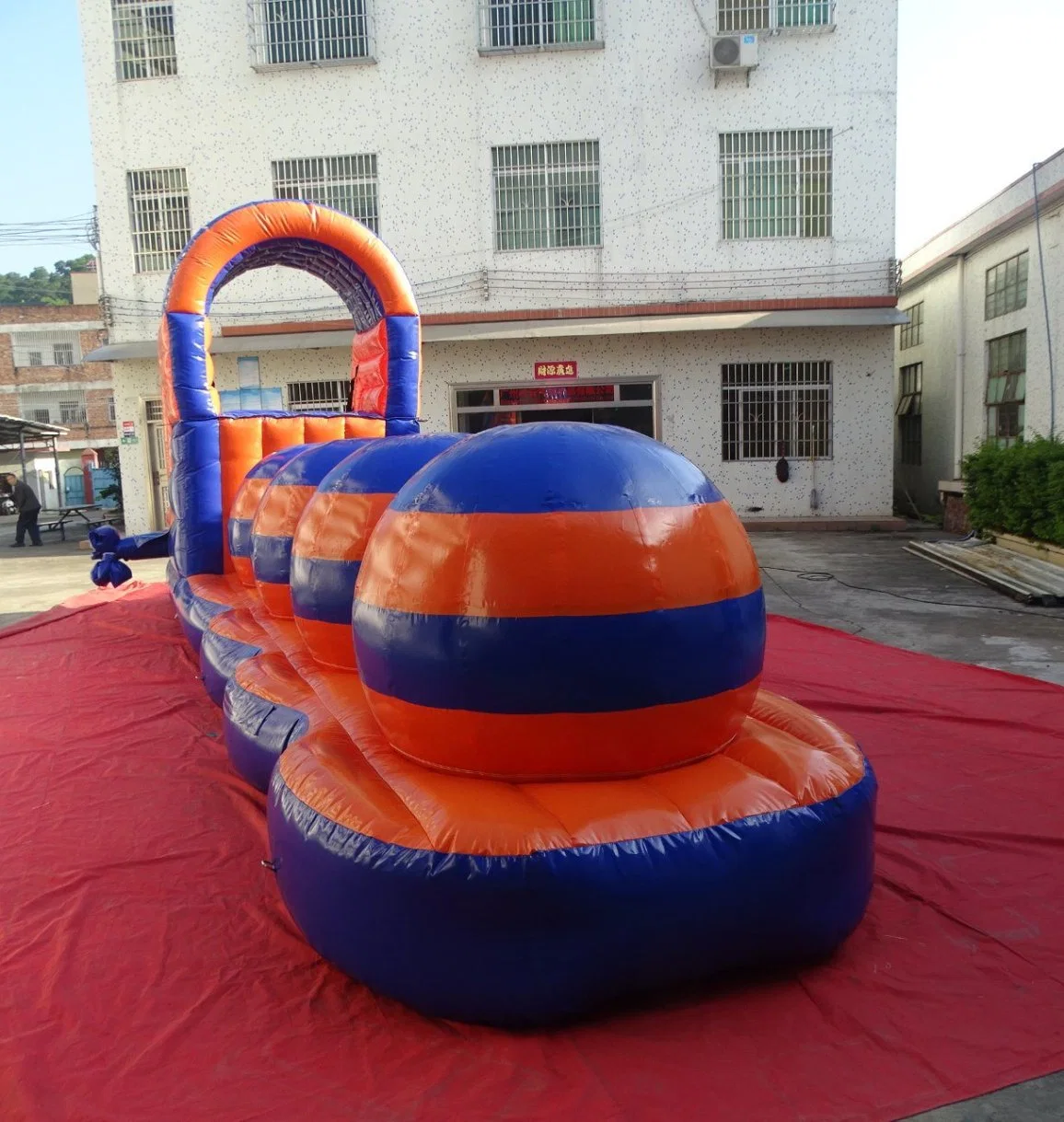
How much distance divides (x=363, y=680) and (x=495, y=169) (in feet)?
44.2

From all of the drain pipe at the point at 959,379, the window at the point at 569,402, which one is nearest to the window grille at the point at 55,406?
the window at the point at 569,402

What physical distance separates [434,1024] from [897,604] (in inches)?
261

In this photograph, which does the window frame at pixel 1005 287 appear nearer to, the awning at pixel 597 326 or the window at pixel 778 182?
the awning at pixel 597 326

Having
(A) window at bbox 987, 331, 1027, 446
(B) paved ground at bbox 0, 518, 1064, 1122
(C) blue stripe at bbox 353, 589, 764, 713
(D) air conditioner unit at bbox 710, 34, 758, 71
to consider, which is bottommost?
(B) paved ground at bbox 0, 518, 1064, 1122

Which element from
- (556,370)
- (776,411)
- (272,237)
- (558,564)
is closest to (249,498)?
(272,237)

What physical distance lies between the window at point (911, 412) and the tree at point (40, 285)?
59.5 metres

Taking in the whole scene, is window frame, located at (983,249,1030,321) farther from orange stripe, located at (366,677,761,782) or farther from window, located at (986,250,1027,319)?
orange stripe, located at (366,677,761,782)

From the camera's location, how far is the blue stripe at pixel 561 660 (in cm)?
252

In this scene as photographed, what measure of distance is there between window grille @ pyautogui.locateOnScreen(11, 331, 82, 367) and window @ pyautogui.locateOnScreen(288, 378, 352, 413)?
2730 centimetres

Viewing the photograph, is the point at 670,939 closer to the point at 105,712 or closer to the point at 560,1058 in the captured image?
the point at 560,1058

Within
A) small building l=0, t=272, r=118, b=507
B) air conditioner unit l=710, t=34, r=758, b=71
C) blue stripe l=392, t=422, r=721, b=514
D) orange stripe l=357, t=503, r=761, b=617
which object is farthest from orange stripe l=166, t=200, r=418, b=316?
small building l=0, t=272, r=118, b=507

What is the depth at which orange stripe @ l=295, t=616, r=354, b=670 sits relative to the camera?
12.7 ft

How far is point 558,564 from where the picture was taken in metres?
2.53

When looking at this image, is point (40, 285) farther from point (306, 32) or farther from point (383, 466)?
point (383, 466)
